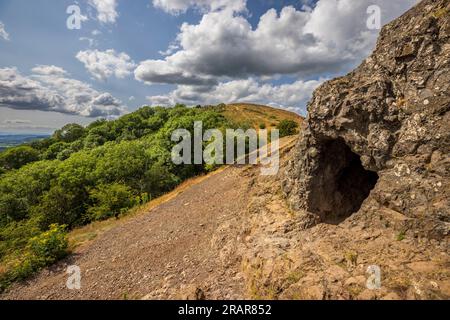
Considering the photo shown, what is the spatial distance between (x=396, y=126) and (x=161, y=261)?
8.37 meters

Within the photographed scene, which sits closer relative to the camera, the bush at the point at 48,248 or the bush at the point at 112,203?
the bush at the point at 48,248

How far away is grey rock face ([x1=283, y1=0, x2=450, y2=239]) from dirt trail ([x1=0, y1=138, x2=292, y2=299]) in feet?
11.6

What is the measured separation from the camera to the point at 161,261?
931cm

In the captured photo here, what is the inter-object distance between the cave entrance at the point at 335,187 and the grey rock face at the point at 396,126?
1.3 inches

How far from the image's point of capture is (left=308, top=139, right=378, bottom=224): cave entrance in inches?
340

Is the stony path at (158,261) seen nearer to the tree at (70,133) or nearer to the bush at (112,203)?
the bush at (112,203)

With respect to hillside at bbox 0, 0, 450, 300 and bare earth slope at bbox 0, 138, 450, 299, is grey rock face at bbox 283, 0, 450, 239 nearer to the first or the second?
hillside at bbox 0, 0, 450, 300

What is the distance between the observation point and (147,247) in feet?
34.7

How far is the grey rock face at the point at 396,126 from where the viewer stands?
5.95m

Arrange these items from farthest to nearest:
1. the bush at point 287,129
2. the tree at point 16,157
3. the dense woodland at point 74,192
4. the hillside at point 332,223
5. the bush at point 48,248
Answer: the tree at point 16,157
the bush at point 287,129
the dense woodland at point 74,192
the bush at point 48,248
the hillside at point 332,223

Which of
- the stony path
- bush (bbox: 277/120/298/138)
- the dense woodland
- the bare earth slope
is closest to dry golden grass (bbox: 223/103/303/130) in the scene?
the dense woodland

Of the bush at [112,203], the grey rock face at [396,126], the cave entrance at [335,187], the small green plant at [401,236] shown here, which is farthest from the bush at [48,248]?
the small green plant at [401,236]
